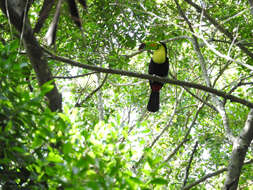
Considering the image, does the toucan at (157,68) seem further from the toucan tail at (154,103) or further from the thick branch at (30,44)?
the thick branch at (30,44)

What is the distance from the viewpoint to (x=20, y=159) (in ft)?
4.86

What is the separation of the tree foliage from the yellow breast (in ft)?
0.73

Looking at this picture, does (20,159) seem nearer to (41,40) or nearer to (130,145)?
(130,145)

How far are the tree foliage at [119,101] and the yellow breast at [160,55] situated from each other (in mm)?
224

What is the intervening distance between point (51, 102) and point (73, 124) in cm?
43

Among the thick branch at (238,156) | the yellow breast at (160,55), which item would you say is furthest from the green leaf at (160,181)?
the yellow breast at (160,55)

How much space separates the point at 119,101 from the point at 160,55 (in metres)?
2.54

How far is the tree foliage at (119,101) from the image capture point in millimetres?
1372

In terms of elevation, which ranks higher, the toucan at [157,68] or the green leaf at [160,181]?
the toucan at [157,68]

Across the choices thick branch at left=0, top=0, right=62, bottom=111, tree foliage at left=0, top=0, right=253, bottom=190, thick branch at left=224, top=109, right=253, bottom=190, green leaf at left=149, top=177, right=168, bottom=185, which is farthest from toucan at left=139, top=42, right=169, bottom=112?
green leaf at left=149, top=177, right=168, bottom=185

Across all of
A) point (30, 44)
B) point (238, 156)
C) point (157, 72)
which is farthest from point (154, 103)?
point (30, 44)

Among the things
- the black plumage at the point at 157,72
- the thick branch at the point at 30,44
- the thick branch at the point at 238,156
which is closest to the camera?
the thick branch at the point at 30,44

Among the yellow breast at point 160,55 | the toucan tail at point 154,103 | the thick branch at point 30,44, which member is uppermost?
the yellow breast at point 160,55

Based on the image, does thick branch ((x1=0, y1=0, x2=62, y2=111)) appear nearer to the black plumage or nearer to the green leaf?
the green leaf
